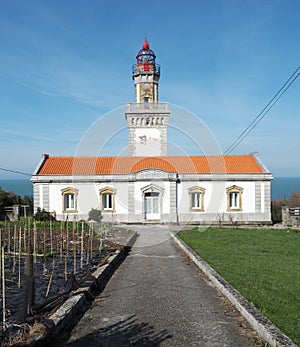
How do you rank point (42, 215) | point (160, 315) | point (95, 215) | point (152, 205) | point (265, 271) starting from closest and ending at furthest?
point (160, 315) < point (265, 271) < point (42, 215) < point (95, 215) < point (152, 205)

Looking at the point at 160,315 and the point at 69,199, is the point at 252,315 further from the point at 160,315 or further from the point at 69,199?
the point at 69,199

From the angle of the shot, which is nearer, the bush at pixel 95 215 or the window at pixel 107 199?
the bush at pixel 95 215

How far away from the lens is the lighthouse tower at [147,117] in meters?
30.0

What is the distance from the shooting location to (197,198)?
26.0m

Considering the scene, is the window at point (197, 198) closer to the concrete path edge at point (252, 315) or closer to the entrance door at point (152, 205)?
the entrance door at point (152, 205)

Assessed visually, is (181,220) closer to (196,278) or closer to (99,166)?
(99,166)

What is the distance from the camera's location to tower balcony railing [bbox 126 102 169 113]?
98.0 ft

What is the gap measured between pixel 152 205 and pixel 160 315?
1957 cm

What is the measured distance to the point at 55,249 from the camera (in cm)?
1230

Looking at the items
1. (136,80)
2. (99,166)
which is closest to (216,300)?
(99,166)

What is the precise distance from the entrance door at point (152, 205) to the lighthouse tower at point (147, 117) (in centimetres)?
575

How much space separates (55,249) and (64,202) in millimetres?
13600

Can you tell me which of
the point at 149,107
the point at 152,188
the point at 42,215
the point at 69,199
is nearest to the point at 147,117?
the point at 149,107

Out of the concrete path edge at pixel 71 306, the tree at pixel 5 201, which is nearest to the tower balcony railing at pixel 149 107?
the tree at pixel 5 201
